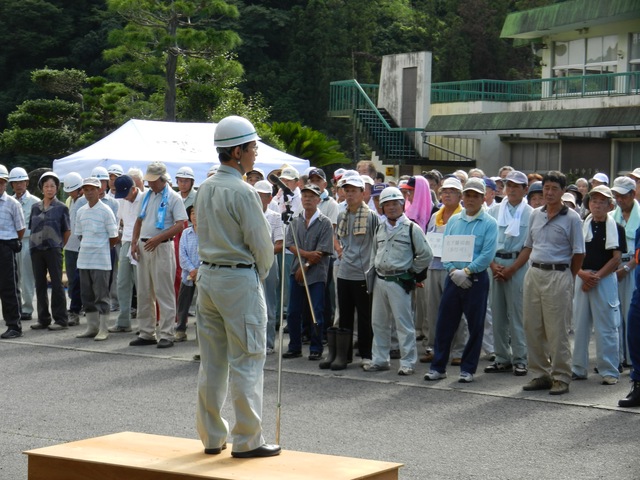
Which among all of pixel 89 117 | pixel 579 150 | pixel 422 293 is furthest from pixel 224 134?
pixel 89 117

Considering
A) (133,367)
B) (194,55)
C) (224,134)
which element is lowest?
(133,367)

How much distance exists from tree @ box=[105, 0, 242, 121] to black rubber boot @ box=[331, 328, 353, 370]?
76.6 ft

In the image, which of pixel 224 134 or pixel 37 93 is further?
pixel 37 93

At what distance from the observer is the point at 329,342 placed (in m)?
12.4

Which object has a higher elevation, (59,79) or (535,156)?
(59,79)

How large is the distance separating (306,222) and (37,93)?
4875 cm

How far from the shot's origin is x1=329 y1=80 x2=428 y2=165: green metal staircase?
3788cm

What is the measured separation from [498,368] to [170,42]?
24.5 metres

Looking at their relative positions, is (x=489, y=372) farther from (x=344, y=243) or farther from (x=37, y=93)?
(x=37, y=93)

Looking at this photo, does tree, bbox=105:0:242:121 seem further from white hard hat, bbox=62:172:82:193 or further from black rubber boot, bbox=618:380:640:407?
black rubber boot, bbox=618:380:640:407

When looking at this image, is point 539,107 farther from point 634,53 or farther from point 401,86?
point 401,86

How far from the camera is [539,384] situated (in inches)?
432

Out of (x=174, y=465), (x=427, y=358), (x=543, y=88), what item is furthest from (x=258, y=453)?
(x=543, y=88)

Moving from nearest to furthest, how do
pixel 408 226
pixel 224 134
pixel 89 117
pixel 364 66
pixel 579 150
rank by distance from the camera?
1. pixel 224 134
2. pixel 408 226
3. pixel 579 150
4. pixel 89 117
5. pixel 364 66
